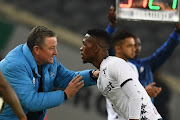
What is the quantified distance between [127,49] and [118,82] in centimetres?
154

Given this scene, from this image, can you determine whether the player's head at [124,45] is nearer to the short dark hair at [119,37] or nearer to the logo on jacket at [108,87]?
the short dark hair at [119,37]

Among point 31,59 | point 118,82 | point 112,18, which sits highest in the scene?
point 112,18

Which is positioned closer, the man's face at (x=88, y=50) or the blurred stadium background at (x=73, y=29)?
the man's face at (x=88, y=50)

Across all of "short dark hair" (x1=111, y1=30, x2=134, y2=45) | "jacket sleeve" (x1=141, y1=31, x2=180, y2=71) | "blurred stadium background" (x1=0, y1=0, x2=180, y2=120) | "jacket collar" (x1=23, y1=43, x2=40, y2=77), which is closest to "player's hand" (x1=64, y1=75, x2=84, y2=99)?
"jacket collar" (x1=23, y1=43, x2=40, y2=77)

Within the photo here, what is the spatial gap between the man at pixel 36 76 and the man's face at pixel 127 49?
82cm

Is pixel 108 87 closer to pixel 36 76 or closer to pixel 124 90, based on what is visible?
pixel 124 90

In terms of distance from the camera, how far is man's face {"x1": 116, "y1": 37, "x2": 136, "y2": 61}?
5.25m

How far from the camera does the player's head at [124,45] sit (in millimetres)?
5266

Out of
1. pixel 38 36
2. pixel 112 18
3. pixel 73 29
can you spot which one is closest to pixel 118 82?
pixel 38 36

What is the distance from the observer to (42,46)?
4.29 m

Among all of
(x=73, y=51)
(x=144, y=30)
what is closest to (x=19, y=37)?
(x=73, y=51)

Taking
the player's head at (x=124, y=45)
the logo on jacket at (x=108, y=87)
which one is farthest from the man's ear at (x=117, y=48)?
the logo on jacket at (x=108, y=87)

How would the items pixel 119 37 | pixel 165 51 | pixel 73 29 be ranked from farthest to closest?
pixel 73 29 → pixel 165 51 → pixel 119 37

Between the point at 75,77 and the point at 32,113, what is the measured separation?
0.51 metres
